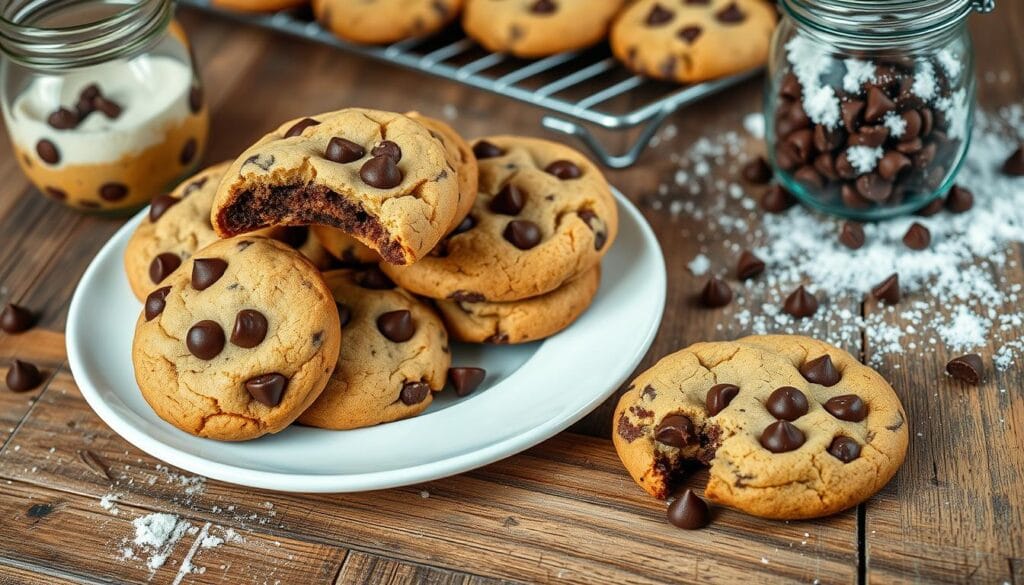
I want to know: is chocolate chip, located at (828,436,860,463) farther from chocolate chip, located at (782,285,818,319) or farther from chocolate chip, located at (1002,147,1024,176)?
chocolate chip, located at (1002,147,1024,176)

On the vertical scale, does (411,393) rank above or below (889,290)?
above

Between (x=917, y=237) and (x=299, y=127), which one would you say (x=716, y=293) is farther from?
(x=299, y=127)

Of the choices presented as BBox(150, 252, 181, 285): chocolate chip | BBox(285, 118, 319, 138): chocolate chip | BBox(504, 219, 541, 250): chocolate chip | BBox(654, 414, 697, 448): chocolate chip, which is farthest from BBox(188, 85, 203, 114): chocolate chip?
BBox(654, 414, 697, 448): chocolate chip

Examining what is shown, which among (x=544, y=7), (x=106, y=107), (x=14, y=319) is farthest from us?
(x=544, y=7)

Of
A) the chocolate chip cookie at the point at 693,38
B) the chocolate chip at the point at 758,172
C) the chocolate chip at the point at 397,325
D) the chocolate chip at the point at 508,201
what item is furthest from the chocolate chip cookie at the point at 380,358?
the chocolate chip cookie at the point at 693,38

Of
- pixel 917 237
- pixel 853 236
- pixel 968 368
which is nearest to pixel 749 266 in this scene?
pixel 853 236

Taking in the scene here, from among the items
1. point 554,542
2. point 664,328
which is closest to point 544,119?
point 664,328

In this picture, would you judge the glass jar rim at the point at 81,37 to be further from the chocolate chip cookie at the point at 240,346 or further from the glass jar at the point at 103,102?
the chocolate chip cookie at the point at 240,346
